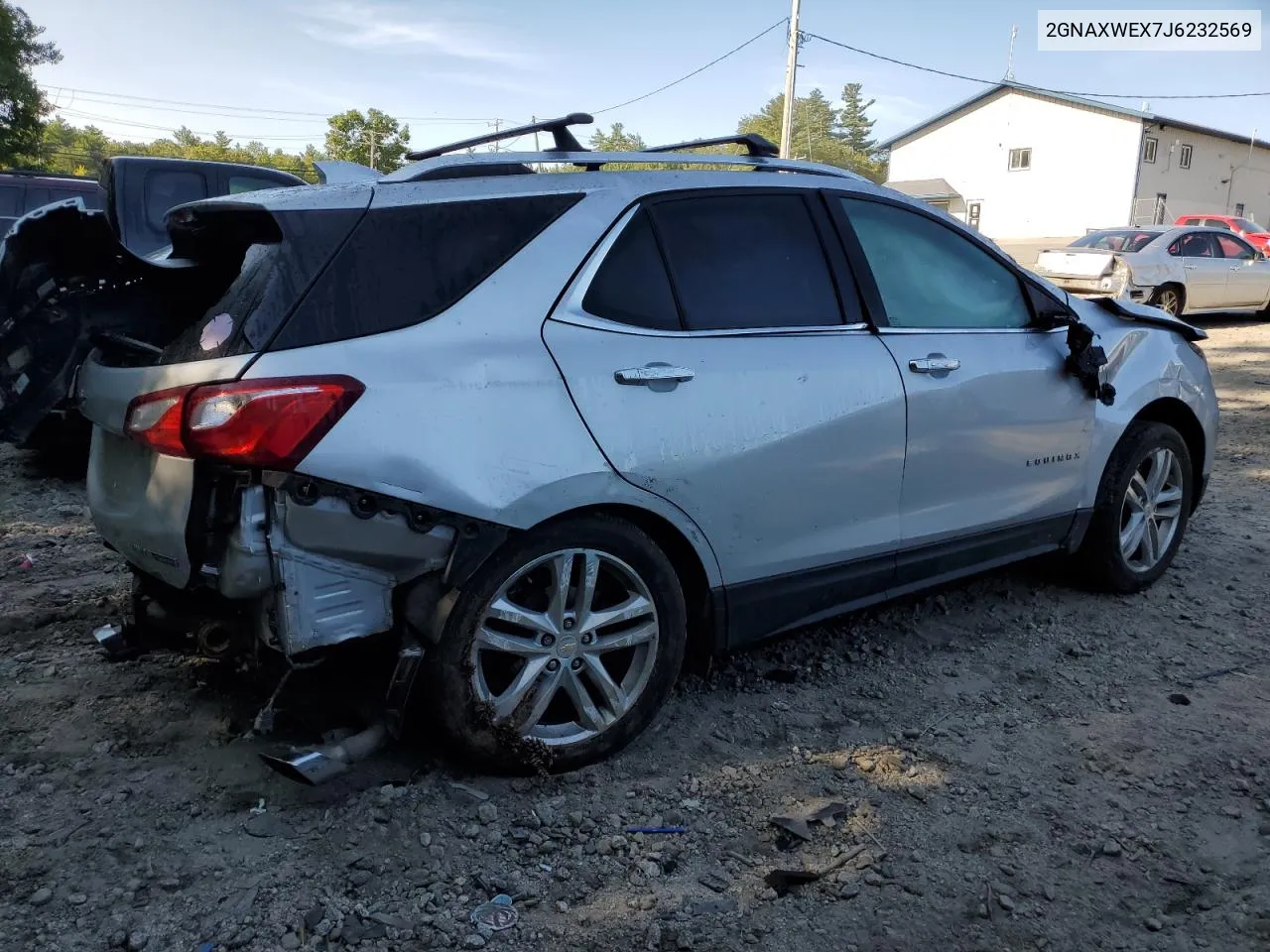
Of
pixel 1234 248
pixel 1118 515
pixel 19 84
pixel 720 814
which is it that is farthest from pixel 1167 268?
Result: pixel 19 84

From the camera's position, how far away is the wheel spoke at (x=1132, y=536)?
456 centimetres

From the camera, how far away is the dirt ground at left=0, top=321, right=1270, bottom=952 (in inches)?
92.4

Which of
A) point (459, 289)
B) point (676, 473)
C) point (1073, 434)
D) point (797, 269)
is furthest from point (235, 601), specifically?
point (1073, 434)

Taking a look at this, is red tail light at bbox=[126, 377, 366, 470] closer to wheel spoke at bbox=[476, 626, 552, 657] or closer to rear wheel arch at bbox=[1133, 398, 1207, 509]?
wheel spoke at bbox=[476, 626, 552, 657]

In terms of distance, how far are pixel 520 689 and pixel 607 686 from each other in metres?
0.27

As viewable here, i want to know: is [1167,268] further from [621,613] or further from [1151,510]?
[621,613]

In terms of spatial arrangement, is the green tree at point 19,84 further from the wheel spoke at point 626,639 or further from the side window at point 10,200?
the wheel spoke at point 626,639

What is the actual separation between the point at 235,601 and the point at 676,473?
1257 millimetres

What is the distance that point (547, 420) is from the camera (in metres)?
2.74

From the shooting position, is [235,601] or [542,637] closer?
[235,601]

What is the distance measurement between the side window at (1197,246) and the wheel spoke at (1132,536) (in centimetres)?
1281

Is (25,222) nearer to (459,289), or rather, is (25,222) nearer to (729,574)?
(459,289)

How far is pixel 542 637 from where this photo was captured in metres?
2.84

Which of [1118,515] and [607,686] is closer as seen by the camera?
[607,686]
